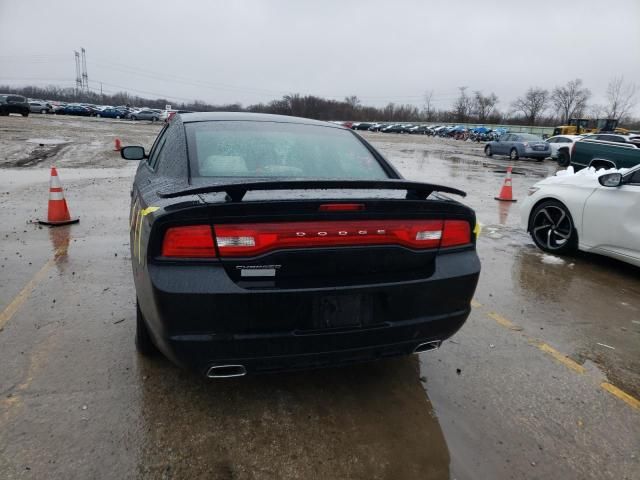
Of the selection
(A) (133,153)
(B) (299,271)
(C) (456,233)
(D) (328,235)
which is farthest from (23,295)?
(C) (456,233)

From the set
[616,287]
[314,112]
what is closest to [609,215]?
[616,287]

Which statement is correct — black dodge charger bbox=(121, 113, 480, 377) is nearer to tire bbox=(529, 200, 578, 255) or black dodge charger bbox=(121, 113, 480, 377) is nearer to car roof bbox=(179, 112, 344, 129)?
car roof bbox=(179, 112, 344, 129)

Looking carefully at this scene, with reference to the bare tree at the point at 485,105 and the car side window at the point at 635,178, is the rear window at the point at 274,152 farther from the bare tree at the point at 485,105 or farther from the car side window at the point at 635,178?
the bare tree at the point at 485,105

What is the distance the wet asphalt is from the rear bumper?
1.45 ft

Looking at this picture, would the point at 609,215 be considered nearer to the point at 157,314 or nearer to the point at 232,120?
the point at 232,120

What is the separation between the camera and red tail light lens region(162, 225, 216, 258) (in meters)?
2.11

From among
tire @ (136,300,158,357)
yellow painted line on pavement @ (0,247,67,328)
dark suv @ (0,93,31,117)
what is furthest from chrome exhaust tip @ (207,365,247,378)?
dark suv @ (0,93,31,117)

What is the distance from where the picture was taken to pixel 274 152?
316cm

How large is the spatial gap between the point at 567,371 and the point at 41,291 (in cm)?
435

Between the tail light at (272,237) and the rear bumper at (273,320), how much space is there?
3.7 inches

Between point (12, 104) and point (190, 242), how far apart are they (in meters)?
49.6

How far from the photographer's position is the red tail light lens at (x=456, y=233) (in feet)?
8.37

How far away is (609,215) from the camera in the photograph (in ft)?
17.0

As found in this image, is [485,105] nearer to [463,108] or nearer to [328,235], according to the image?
[463,108]
